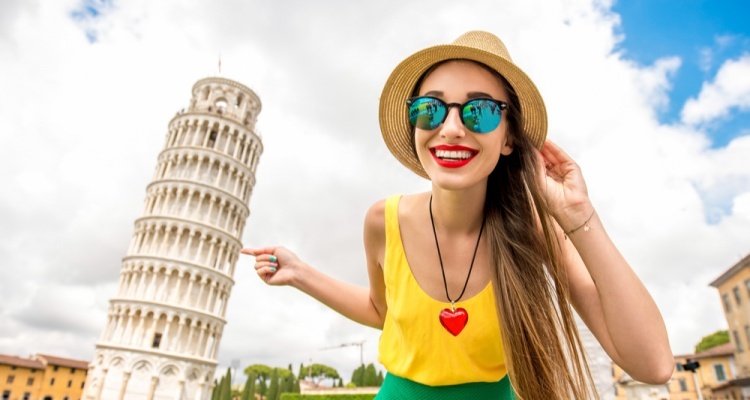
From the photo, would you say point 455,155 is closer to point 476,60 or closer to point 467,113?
point 467,113

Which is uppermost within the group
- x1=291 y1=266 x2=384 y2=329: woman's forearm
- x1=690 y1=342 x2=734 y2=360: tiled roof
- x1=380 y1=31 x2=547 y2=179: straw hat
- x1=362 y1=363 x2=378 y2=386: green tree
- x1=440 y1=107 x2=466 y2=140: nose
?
x1=690 y1=342 x2=734 y2=360: tiled roof

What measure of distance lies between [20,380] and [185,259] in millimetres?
40009

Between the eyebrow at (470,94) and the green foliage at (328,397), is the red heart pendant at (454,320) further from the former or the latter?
the green foliage at (328,397)

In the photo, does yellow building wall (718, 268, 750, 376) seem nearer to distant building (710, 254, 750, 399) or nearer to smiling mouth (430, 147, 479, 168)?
distant building (710, 254, 750, 399)

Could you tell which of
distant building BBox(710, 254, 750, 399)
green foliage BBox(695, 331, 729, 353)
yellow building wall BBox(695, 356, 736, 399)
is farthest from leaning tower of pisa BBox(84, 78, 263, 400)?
green foliage BBox(695, 331, 729, 353)

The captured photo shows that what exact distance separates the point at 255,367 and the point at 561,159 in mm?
92131

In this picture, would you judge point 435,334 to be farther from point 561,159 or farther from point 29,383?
point 29,383

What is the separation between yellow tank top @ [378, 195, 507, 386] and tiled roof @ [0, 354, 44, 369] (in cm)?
7453

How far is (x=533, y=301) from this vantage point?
1.53 meters

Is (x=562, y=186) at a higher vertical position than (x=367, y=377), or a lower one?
lower

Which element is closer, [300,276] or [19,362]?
[300,276]

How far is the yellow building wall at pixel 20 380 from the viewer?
183 ft

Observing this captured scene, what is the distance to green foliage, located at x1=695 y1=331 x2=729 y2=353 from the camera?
49781 millimetres

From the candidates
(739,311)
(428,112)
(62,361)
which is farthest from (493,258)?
(62,361)
